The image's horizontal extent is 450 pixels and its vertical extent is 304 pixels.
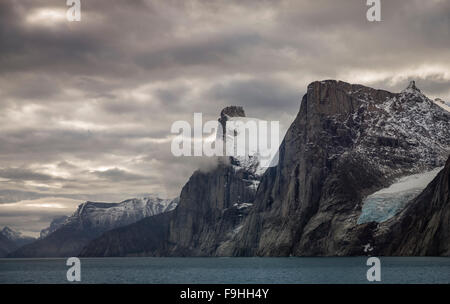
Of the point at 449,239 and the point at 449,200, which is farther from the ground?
the point at 449,200
